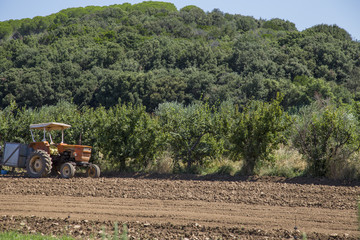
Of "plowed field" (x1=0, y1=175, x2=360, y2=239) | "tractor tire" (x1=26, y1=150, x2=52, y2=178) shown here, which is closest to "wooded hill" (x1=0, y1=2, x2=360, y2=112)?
"tractor tire" (x1=26, y1=150, x2=52, y2=178)

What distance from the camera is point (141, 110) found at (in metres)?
16.4

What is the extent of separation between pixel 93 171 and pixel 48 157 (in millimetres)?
1647

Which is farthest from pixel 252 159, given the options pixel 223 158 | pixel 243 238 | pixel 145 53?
pixel 145 53

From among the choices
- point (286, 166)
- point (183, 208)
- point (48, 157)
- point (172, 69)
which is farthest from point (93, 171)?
point (172, 69)

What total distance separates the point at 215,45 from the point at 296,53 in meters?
15.8

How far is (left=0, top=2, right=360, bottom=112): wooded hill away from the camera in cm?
4409

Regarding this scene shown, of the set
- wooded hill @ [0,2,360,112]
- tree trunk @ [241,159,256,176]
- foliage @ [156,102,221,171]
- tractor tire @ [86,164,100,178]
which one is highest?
wooded hill @ [0,2,360,112]

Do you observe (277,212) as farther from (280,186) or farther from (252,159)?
(252,159)

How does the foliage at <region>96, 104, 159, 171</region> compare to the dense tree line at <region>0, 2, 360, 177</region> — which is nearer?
the dense tree line at <region>0, 2, 360, 177</region>

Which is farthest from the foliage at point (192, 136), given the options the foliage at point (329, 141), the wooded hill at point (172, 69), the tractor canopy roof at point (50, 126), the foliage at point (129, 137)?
the wooded hill at point (172, 69)

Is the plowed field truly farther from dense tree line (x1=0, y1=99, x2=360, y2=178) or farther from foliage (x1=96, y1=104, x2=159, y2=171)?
foliage (x1=96, y1=104, x2=159, y2=171)

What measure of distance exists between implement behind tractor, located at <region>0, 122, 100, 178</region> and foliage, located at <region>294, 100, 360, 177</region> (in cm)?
737

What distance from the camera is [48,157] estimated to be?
14430mm

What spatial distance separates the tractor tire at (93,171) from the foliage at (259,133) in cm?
486
